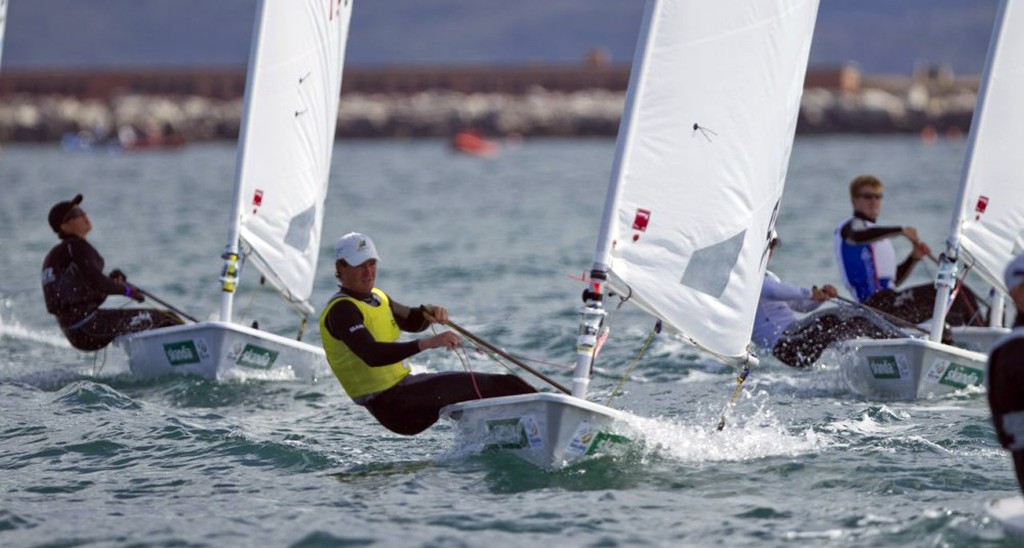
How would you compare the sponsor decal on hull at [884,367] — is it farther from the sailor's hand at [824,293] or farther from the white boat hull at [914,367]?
the sailor's hand at [824,293]

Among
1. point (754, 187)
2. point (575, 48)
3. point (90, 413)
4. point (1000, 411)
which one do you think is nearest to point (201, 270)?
point (90, 413)

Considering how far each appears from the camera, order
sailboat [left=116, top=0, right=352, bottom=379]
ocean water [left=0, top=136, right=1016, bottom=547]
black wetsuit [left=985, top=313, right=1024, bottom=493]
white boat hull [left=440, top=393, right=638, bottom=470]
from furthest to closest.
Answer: sailboat [left=116, top=0, right=352, bottom=379], white boat hull [left=440, top=393, right=638, bottom=470], ocean water [left=0, top=136, right=1016, bottom=547], black wetsuit [left=985, top=313, right=1024, bottom=493]

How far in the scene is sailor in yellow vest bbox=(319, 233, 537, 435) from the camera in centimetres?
831

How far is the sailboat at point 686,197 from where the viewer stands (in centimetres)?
780

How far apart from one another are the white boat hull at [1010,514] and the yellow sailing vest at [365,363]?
3.31m


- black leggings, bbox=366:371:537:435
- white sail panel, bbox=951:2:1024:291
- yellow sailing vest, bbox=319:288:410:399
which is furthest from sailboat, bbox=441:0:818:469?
white sail panel, bbox=951:2:1024:291

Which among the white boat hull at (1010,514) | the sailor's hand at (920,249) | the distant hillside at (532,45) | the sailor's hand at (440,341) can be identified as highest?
the distant hillside at (532,45)

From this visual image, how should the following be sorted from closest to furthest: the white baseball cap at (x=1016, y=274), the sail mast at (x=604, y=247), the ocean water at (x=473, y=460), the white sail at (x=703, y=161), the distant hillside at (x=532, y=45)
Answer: the white baseball cap at (x=1016, y=274) < the ocean water at (x=473, y=460) < the sail mast at (x=604, y=247) < the white sail at (x=703, y=161) < the distant hillside at (x=532, y=45)

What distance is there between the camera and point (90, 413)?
1030 cm

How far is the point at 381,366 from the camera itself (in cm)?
831

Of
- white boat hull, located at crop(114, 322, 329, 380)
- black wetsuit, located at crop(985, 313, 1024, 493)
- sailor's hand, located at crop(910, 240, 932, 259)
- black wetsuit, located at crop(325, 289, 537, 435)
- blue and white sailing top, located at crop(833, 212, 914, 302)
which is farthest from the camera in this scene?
blue and white sailing top, located at crop(833, 212, 914, 302)

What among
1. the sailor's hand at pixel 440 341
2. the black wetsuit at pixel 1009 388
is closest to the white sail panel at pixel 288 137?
the sailor's hand at pixel 440 341

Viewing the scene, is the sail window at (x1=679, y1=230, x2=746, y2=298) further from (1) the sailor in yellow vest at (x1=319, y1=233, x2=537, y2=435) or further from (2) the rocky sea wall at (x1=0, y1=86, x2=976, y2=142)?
(2) the rocky sea wall at (x1=0, y1=86, x2=976, y2=142)

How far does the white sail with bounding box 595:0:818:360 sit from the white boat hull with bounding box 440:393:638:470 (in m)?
0.72
